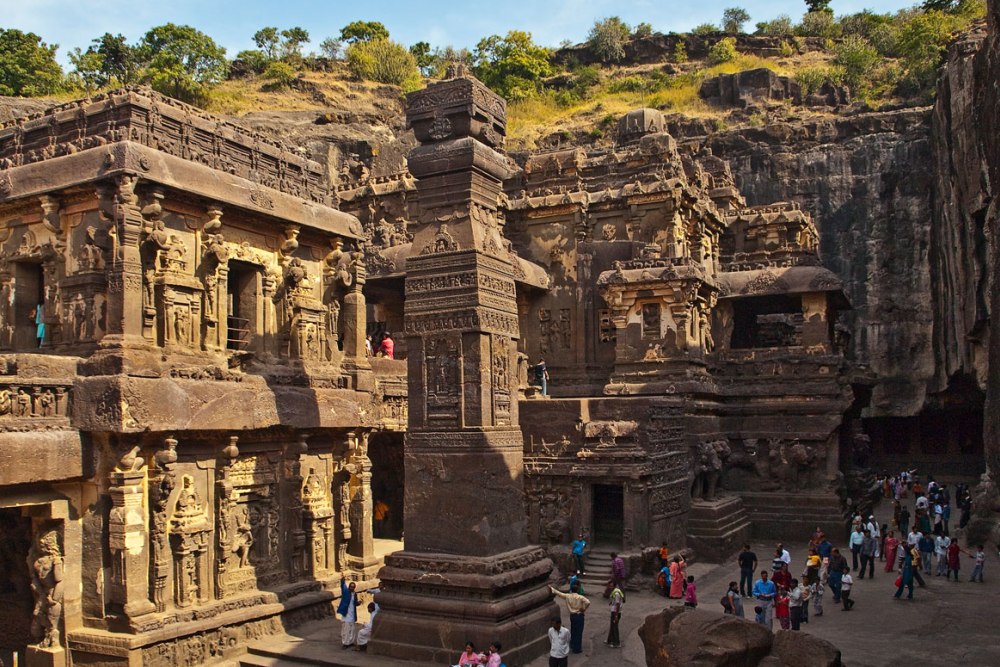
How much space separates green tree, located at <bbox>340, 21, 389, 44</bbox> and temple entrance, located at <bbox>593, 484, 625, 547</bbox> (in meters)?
59.0

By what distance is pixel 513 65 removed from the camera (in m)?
68.3

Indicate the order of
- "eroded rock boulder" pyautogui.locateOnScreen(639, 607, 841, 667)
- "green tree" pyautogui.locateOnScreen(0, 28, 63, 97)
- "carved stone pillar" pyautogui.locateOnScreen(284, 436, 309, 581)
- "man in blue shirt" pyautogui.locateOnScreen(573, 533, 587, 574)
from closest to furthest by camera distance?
1. "eroded rock boulder" pyautogui.locateOnScreen(639, 607, 841, 667)
2. "carved stone pillar" pyautogui.locateOnScreen(284, 436, 309, 581)
3. "man in blue shirt" pyautogui.locateOnScreen(573, 533, 587, 574)
4. "green tree" pyautogui.locateOnScreen(0, 28, 63, 97)

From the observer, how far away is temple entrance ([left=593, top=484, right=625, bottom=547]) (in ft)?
Answer: 61.3

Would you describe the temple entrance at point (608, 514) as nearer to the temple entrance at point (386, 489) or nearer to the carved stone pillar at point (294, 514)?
the temple entrance at point (386, 489)

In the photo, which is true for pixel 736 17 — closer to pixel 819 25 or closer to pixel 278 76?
pixel 819 25

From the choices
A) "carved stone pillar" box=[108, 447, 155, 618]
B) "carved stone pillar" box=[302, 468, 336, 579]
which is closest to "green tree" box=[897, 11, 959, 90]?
"carved stone pillar" box=[302, 468, 336, 579]

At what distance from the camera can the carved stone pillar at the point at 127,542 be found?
11.9 metres

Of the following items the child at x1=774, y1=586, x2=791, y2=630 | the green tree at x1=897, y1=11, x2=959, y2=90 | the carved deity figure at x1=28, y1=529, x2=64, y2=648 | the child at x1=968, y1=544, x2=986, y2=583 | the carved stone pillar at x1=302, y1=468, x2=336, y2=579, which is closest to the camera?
the carved deity figure at x1=28, y1=529, x2=64, y2=648

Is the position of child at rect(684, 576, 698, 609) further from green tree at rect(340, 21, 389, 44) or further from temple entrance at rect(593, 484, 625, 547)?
green tree at rect(340, 21, 389, 44)

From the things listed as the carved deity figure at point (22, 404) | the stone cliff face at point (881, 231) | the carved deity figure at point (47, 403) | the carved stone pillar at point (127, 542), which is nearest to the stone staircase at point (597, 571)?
the carved stone pillar at point (127, 542)

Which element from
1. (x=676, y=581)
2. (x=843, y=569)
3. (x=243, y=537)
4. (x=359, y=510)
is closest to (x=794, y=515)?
(x=843, y=569)

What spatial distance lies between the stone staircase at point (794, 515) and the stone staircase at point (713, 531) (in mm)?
1835

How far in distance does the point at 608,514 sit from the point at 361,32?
60.2 meters

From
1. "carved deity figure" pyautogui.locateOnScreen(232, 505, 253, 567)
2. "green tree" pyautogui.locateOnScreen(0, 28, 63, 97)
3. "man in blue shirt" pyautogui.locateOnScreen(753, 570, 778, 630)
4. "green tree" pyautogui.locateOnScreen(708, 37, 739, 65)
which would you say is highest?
"green tree" pyautogui.locateOnScreen(708, 37, 739, 65)
